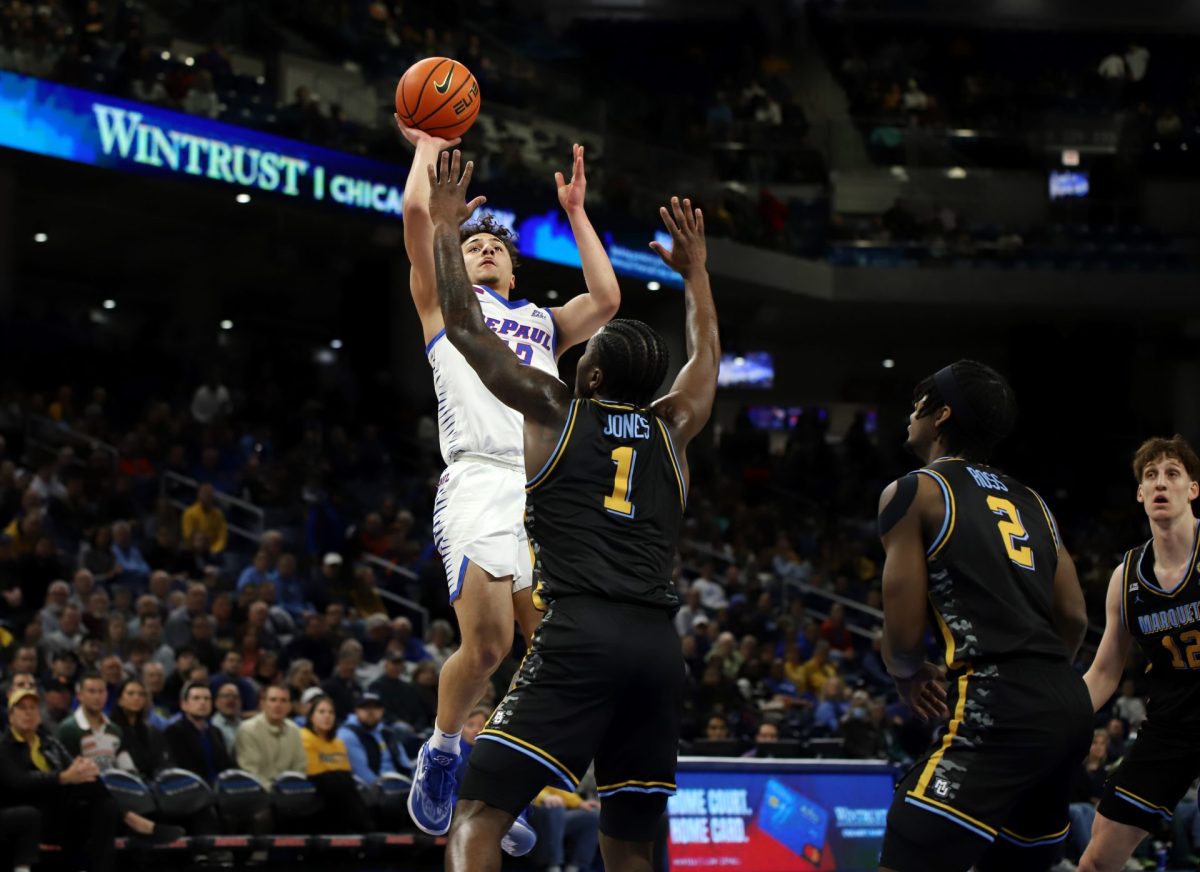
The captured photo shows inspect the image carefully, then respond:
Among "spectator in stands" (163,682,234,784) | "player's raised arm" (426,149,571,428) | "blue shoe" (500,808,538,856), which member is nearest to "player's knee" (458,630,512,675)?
"blue shoe" (500,808,538,856)

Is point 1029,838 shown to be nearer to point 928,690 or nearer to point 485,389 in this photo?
point 928,690

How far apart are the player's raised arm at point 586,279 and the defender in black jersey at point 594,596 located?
1.27 m

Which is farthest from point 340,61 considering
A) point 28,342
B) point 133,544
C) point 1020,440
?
point 1020,440

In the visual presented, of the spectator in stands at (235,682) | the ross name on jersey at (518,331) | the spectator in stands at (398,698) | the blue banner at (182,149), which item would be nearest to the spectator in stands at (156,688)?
the spectator in stands at (235,682)

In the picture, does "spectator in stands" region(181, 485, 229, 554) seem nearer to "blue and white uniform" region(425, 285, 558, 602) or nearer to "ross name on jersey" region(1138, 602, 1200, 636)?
"blue and white uniform" region(425, 285, 558, 602)

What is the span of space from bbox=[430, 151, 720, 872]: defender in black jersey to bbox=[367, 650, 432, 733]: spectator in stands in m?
9.02

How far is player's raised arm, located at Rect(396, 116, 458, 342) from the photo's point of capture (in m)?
6.38

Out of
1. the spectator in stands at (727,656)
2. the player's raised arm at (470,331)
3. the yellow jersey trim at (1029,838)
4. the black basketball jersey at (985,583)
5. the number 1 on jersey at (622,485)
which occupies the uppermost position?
the player's raised arm at (470,331)

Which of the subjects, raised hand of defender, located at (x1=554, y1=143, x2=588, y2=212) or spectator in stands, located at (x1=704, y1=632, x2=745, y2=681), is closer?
raised hand of defender, located at (x1=554, y1=143, x2=588, y2=212)

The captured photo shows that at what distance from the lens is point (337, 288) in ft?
96.0

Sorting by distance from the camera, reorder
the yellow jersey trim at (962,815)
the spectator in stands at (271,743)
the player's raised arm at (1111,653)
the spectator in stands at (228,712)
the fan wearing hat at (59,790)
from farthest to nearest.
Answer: the spectator in stands at (228,712), the spectator in stands at (271,743), the fan wearing hat at (59,790), the player's raised arm at (1111,653), the yellow jersey trim at (962,815)

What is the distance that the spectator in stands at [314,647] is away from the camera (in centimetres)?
1499

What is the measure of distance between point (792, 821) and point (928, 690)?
22.5 feet

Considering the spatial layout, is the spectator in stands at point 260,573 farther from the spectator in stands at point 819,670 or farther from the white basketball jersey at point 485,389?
the white basketball jersey at point 485,389
